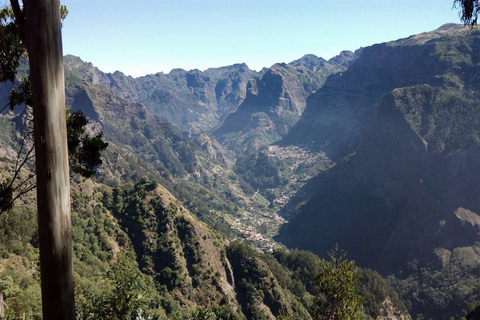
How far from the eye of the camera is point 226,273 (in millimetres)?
94812

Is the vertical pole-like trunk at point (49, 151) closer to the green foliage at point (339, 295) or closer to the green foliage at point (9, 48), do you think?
the green foliage at point (9, 48)

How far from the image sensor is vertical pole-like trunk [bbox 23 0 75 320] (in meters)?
4.98

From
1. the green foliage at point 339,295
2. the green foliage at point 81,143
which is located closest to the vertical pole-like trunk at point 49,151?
the green foliage at point 81,143

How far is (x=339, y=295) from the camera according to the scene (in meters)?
24.8

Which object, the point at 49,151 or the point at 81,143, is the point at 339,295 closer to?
the point at 81,143

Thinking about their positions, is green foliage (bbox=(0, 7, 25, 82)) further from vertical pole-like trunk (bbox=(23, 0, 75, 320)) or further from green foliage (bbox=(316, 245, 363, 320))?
green foliage (bbox=(316, 245, 363, 320))

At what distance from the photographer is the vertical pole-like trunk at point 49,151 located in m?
4.98

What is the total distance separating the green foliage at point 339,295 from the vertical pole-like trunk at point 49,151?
73.5ft

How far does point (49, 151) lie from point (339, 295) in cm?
2536

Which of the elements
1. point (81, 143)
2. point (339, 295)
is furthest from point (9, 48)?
point (339, 295)

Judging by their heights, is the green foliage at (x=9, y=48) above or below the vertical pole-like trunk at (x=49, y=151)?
above

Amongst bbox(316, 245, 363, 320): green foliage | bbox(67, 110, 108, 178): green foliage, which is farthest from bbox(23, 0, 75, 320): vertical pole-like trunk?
bbox(316, 245, 363, 320): green foliage

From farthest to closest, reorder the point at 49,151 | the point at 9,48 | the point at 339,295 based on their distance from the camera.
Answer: the point at 339,295
the point at 9,48
the point at 49,151

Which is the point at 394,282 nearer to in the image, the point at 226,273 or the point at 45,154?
the point at 226,273
